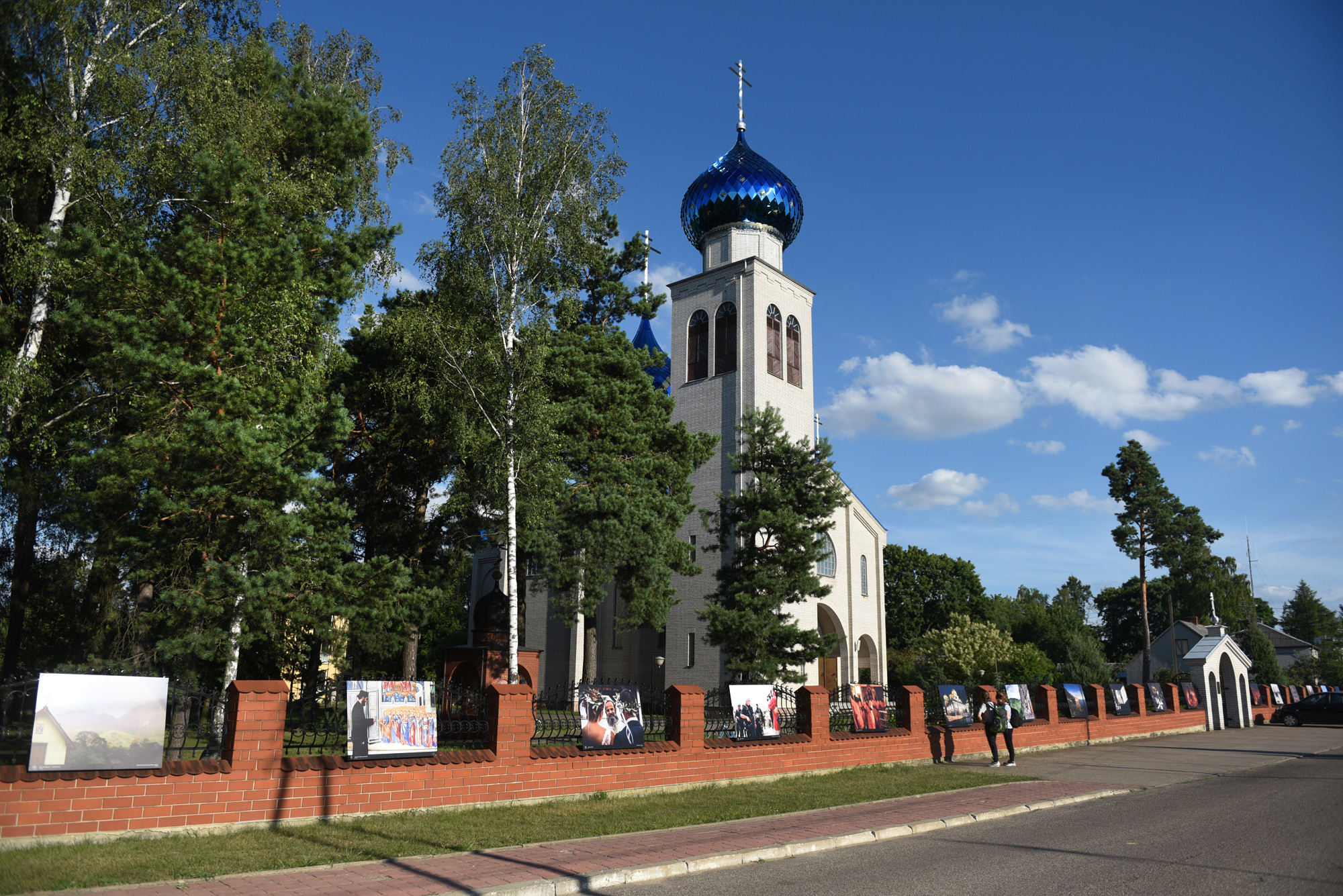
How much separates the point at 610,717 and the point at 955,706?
975 cm

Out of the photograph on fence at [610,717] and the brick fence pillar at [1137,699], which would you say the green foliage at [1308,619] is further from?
the photograph on fence at [610,717]

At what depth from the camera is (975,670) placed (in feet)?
136

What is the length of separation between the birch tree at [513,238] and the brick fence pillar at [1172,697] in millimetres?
22347

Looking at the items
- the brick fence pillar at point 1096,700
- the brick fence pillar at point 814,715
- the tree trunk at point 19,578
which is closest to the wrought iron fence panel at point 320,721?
the brick fence pillar at point 814,715

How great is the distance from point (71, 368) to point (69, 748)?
9.47 metres

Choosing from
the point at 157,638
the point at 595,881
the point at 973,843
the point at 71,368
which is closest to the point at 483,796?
the point at 595,881

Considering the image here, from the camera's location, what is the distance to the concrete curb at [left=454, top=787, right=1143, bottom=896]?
659cm

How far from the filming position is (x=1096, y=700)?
2319 centimetres

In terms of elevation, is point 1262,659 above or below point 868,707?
below

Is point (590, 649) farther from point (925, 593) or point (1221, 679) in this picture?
point (925, 593)

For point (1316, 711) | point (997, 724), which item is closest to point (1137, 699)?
point (997, 724)

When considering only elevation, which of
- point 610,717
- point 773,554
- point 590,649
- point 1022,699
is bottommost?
point 1022,699

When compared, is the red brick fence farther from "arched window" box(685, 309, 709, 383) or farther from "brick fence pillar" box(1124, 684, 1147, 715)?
"arched window" box(685, 309, 709, 383)

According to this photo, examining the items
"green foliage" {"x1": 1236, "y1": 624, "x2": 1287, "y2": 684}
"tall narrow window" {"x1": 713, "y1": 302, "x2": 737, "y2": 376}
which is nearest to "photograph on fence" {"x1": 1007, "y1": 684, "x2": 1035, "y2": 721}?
"tall narrow window" {"x1": 713, "y1": 302, "x2": 737, "y2": 376}
